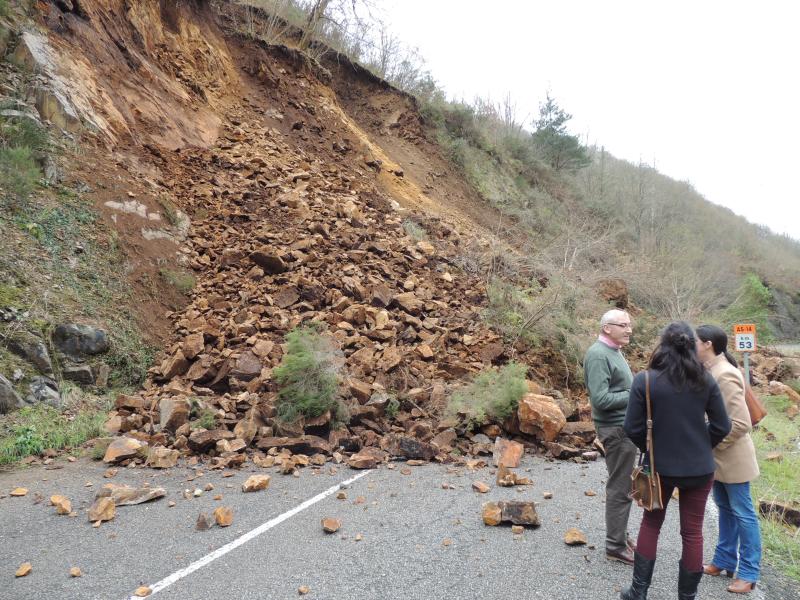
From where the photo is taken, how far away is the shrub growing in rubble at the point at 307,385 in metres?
6.55

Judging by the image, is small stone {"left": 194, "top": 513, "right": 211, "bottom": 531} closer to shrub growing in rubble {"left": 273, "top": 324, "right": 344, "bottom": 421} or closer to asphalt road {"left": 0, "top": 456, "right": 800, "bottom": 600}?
asphalt road {"left": 0, "top": 456, "right": 800, "bottom": 600}

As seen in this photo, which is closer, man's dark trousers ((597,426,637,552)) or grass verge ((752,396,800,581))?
man's dark trousers ((597,426,637,552))

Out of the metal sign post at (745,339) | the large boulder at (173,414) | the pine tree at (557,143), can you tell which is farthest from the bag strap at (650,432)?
the pine tree at (557,143)

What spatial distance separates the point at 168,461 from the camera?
5.54m

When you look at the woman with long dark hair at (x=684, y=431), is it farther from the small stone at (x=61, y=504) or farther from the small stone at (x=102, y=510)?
the small stone at (x=61, y=504)

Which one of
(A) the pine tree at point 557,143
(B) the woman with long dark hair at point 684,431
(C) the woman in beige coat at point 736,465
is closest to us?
(B) the woman with long dark hair at point 684,431

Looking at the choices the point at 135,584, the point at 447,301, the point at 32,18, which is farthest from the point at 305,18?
the point at 135,584

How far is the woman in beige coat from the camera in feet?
9.87

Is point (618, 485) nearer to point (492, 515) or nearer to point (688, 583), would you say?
point (688, 583)

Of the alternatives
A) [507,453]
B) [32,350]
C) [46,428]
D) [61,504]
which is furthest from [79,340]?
[507,453]

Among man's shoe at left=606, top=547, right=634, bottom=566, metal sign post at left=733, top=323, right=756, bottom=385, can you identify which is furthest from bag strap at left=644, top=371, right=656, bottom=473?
metal sign post at left=733, top=323, right=756, bottom=385

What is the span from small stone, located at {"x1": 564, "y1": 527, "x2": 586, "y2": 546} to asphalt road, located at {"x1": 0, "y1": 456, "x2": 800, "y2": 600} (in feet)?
0.18

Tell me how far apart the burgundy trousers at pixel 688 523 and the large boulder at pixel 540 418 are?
3746 millimetres

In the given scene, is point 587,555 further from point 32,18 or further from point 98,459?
point 32,18
